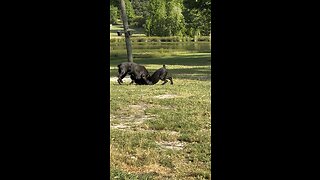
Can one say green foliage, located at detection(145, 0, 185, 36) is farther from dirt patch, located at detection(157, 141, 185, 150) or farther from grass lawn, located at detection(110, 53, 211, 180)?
dirt patch, located at detection(157, 141, 185, 150)

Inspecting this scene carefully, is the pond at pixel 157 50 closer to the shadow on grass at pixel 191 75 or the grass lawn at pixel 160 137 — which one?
the shadow on grass at pixel 191 75

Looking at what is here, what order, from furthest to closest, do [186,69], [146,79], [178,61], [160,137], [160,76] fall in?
[178,61] → [186,69] → [146,79] → [160,76] → [160,137]

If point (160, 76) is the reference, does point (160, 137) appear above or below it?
below

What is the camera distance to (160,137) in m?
6.12

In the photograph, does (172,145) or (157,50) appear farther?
(157,50)

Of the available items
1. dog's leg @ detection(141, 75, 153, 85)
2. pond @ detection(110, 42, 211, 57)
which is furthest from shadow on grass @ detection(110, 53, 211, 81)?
pond @ detection(110, 42, 211, 57)

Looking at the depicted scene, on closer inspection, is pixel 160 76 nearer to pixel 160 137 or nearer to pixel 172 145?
pixel 160 137

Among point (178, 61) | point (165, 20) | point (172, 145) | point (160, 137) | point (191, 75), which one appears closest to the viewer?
point (172, 145)

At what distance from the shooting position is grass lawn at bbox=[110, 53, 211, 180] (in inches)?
181

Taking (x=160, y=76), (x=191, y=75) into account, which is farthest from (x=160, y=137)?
(x=191, y=75)

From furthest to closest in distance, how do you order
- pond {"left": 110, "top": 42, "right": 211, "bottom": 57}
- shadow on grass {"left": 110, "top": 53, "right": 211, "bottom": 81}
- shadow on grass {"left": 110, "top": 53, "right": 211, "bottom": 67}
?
pond {"left": 110, "top": 42, "right": 211, "bottom": 57} → shadow on grass {"left": 110, "top": 53, "right": 211, "bottom": 67} → shadow on grass {"left": 110, "top": 53, "right": 211, "bottom": 81}
